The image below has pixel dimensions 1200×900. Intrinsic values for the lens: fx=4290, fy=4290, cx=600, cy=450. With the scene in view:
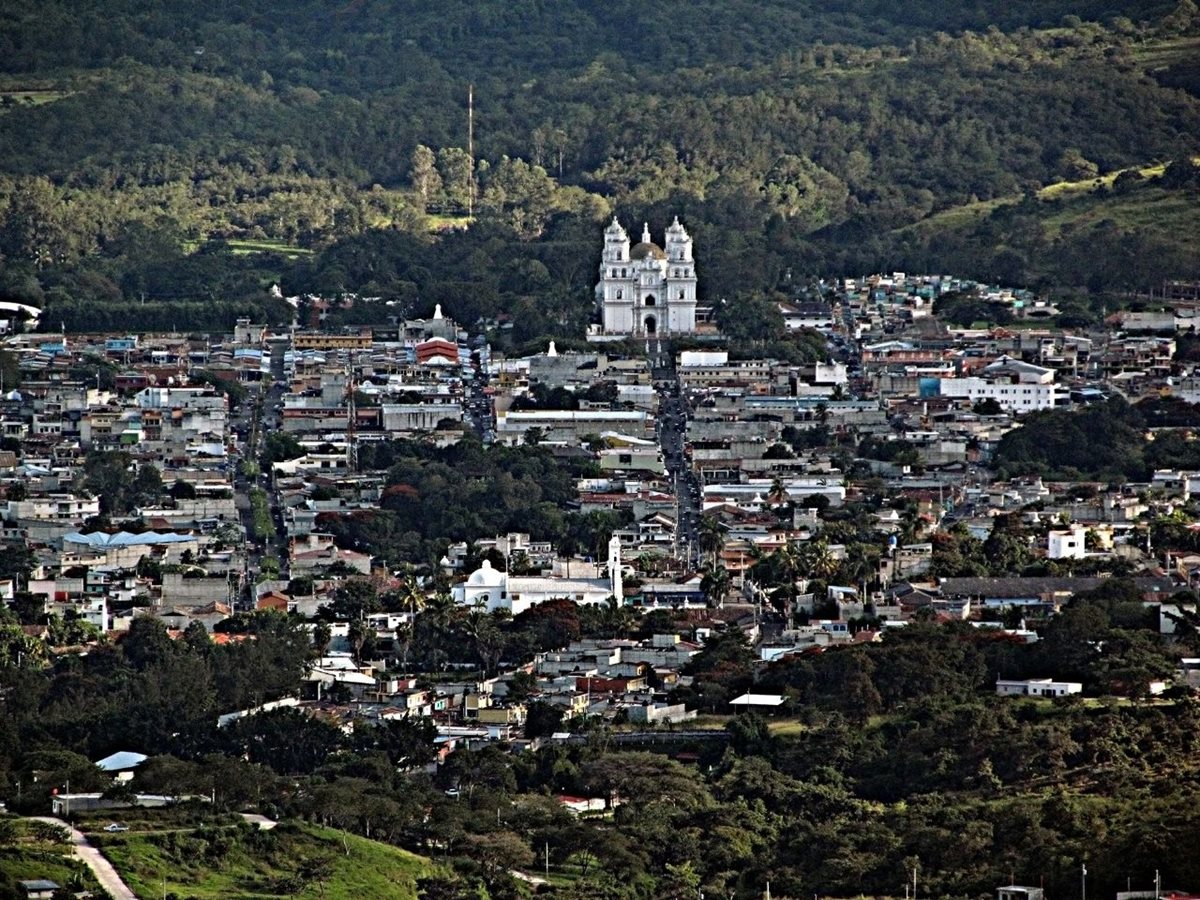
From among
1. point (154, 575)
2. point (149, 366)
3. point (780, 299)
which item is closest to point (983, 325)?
point (780, 299)

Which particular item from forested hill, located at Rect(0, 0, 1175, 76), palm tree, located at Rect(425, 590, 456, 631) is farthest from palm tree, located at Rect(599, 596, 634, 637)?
forested hill, located at Rect(0, 0, 1175, 76)

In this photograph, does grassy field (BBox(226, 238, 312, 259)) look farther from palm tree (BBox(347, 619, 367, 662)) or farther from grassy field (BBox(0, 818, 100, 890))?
grassy field (BBox(0, 818, 100, 890))

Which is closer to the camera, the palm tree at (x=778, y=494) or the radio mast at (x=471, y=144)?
the palm tree at (x=778, y=494)

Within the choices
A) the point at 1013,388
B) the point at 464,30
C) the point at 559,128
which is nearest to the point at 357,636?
the point at 1013,388

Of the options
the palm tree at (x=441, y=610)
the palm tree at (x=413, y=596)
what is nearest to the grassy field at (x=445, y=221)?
the palm tree at (x=413, y=596)

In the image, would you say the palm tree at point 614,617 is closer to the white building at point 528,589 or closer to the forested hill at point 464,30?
the white building at point 528,589

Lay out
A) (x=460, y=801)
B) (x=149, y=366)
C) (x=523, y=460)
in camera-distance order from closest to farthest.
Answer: (x=460, y=801) → (x=523, y=460) → (x=149, y=366)

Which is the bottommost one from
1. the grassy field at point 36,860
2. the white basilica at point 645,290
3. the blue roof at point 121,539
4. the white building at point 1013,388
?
the grassy field at point 36,860

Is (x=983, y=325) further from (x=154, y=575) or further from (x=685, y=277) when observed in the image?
(x=154, y=575)
